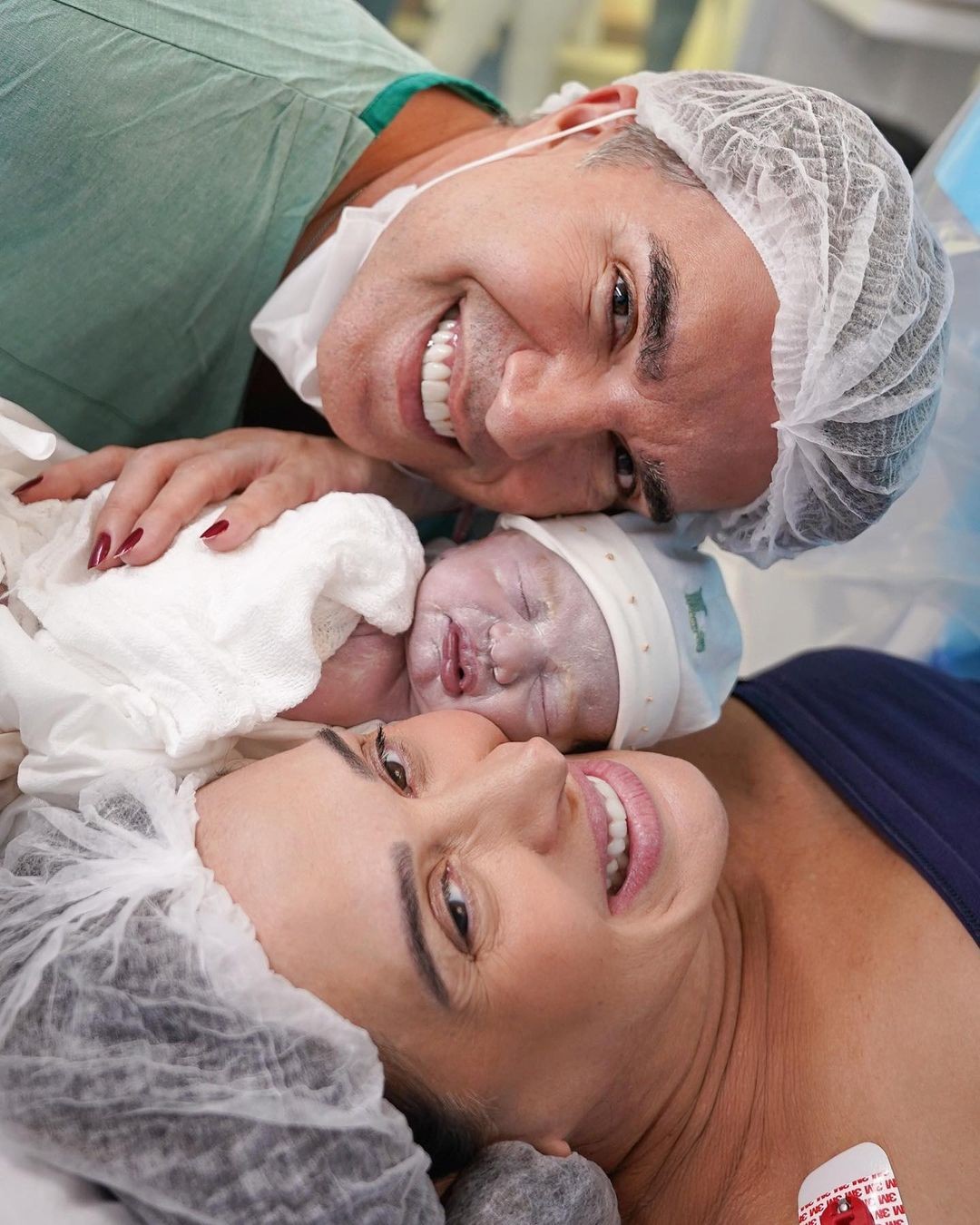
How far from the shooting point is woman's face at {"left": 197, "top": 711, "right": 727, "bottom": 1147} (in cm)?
125

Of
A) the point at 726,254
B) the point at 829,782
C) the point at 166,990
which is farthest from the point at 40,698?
the point at 829,782

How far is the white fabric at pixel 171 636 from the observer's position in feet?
4.75

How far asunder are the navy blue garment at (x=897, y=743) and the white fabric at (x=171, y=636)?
821 millimetres

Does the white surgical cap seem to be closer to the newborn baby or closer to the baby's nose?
the newborn baby

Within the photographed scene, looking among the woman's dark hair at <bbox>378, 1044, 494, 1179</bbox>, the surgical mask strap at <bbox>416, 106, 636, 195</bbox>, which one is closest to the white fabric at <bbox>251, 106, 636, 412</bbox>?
the surgical mask strap at <bbox>416, 106, 636, 195</bbox>

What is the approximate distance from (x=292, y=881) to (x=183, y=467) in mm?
738

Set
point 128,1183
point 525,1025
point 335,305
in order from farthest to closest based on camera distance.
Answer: point 335,305 → point 525,1025 → point 128,1183

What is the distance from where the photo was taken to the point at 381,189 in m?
2.00

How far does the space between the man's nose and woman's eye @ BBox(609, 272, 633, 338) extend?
0.10 meters

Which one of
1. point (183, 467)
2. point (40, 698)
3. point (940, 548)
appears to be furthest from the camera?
point (940, 548)

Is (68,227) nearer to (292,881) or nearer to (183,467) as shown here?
(183,467)

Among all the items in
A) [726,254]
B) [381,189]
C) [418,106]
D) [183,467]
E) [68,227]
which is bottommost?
[183,467]

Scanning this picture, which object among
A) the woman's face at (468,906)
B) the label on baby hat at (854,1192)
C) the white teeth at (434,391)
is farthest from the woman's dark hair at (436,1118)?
the white teeth at (434,391)

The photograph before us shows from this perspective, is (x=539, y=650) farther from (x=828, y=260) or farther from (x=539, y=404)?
(x=828, y=260)
